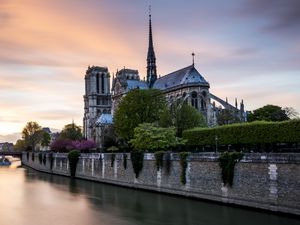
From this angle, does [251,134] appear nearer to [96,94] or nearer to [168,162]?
[168,162]

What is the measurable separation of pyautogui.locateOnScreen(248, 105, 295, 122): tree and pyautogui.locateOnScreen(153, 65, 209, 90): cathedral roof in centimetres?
1554

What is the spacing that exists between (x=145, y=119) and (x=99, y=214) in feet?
87.6

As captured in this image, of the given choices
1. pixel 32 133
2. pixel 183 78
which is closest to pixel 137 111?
pixel 183 78

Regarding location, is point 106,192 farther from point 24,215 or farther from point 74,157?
point 74,157

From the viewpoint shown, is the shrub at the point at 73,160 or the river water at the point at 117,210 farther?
the shrub at the point at 73,160

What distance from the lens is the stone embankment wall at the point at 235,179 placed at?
22.2 meters

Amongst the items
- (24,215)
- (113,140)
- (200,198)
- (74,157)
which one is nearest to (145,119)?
(74,157)

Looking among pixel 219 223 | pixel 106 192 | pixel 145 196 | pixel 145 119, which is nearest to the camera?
pixel 219 223

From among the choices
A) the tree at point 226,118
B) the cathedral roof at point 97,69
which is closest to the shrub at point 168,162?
the tree at point 226,118

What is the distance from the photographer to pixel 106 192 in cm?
3600

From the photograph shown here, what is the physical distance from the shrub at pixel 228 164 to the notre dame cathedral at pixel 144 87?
36.9 metres

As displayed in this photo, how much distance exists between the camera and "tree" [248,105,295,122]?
55016 millimetres

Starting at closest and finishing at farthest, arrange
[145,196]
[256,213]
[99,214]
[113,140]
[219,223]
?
[219,223], [256,213], [99,214], [145,196], [113,140]

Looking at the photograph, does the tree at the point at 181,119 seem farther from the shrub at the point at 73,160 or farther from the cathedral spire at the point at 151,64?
the cathedral spire at the point at 151,64
